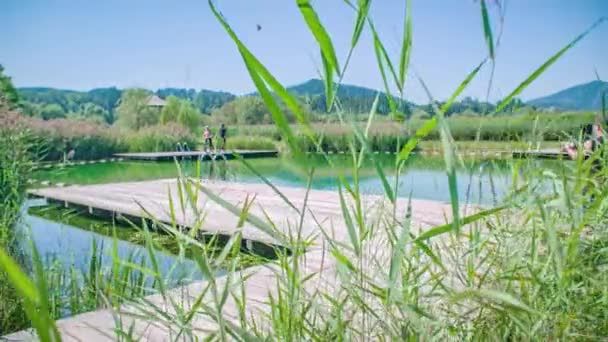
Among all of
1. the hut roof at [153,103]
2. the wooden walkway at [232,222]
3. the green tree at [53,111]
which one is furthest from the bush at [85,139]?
the green tree at [53,111]

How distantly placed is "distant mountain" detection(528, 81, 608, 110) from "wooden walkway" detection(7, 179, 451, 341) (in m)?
0.35

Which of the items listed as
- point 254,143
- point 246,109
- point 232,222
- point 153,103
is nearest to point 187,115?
point 153,103

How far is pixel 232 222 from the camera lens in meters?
4.46

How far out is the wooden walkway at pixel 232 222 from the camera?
5.44 feet

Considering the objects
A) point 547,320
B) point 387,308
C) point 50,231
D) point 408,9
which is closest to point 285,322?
point 387,308

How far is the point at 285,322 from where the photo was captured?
29.5 inches

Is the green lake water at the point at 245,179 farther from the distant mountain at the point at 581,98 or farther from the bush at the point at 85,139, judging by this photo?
the bush at the point at 85,139

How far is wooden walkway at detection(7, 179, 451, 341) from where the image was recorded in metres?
1.66

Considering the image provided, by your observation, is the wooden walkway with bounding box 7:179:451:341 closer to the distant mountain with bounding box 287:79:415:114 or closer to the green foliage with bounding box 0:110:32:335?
the distant mountain with bounding box 287:79:415:114

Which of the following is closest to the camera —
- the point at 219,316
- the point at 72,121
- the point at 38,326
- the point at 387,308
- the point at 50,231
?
the point at 38,326

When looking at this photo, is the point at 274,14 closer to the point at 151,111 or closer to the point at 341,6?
the point at 341,6

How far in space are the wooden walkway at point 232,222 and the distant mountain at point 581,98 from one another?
1.16ft

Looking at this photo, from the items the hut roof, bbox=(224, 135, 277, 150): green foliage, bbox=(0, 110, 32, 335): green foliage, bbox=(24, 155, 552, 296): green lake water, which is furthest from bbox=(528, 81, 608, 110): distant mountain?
bbox=(224, 135, 277, 150): green foliage

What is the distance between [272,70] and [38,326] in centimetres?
30
